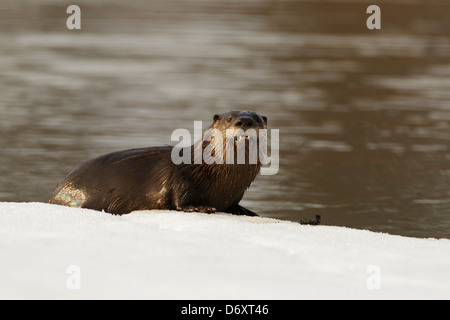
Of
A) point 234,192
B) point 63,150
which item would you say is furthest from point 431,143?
point 234,192

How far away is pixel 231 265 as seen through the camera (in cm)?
403

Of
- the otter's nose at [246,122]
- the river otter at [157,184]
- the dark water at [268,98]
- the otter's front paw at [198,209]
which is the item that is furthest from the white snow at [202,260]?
the dark water at [268,98]

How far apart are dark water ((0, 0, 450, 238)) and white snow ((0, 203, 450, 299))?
3066 millimetres

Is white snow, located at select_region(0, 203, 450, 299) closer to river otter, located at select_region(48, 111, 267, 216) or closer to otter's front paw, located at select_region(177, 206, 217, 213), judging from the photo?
otter's front paw, located at select_region(177, 206, 217, 213)

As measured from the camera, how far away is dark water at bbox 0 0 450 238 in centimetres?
859

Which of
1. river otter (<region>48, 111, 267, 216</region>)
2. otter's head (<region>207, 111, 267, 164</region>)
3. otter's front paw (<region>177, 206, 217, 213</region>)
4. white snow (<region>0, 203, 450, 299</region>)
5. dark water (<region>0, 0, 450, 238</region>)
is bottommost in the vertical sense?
white snow (<region>0, 203, 450, 299</region>)

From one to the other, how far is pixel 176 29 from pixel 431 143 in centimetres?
1034

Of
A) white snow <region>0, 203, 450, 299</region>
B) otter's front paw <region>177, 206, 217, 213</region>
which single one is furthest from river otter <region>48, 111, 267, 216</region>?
white snow <region>0, 203, 450, 299</region>

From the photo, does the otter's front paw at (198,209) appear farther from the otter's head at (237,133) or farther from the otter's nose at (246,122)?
the otter's nose at (246,122)

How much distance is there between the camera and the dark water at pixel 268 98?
859cm

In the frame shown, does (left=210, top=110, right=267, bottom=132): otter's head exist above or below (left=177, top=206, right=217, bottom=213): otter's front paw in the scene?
above

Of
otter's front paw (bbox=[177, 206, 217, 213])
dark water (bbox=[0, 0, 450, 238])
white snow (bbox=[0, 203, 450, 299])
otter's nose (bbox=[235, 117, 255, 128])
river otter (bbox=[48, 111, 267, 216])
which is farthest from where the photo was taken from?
dark water (bbox=[0, 0, 450, 238])

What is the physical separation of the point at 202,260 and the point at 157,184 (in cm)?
203
